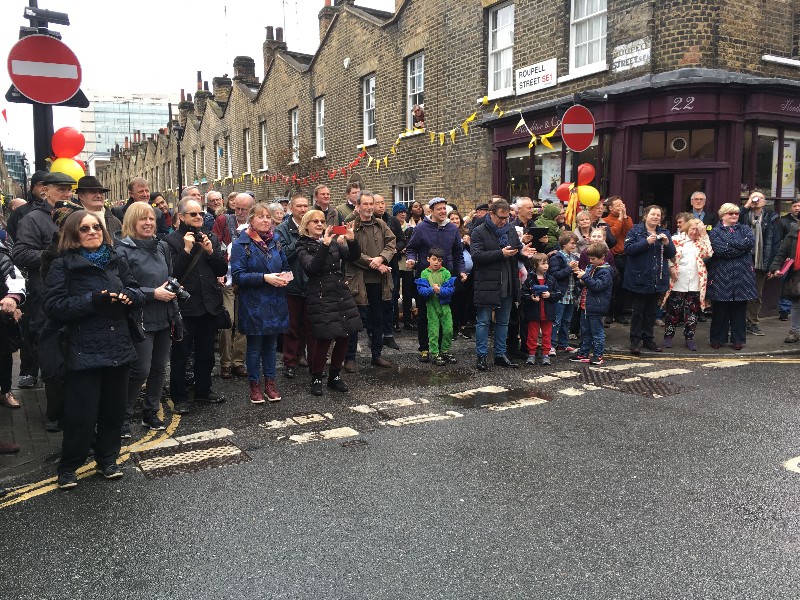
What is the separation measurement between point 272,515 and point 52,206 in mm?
4149

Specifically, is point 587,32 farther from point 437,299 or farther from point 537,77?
point 437,299

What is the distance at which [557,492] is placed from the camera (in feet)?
14.3

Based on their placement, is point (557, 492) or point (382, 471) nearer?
point (557, 492)

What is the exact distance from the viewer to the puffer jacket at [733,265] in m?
9.13

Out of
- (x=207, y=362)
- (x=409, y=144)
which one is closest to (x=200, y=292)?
(x=207, y=362)

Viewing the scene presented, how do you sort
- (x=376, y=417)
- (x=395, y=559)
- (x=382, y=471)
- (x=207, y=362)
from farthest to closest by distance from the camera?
1. (x=207, y=362)
2. (x=376, y=417)
3. (x=382, y=471)
4. (x=395, y=559)

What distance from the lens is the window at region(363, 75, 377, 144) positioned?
790 inches

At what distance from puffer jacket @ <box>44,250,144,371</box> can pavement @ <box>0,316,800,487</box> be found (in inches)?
43.7

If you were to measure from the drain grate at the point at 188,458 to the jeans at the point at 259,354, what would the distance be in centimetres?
126

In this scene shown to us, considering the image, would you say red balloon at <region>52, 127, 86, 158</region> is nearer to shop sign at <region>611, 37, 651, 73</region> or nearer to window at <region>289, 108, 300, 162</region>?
shop sign at <region>611, 37, 651, 73</region>

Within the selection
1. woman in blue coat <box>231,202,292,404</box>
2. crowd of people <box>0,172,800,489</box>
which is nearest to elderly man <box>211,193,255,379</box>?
crowd of people <box>0,172,800,489</box>

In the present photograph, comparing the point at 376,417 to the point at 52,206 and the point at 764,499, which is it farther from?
the point at 52,206

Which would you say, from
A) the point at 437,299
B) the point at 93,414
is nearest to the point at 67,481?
the point at 93,414

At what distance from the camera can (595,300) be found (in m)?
8.41
